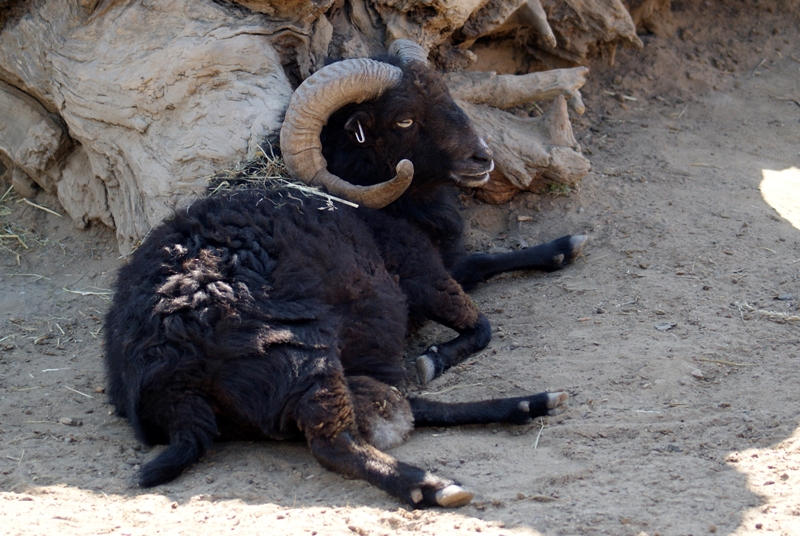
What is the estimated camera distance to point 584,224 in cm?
691

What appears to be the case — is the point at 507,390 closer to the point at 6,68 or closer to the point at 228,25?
the point at 228,25

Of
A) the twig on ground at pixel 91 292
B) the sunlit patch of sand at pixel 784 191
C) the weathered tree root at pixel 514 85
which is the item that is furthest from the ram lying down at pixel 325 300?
the sunlit patch of sand at pixel 784 191

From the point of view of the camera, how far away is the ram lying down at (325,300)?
4.01 metres

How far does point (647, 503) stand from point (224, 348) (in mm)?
2163

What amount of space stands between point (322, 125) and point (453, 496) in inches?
110

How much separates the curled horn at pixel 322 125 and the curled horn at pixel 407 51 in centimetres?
46

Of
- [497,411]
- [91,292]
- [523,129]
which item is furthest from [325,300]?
[523,129]

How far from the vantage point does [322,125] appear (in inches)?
210

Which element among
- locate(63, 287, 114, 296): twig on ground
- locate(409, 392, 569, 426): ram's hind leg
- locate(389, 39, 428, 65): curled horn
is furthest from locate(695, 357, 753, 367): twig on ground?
locate(63, 287, 114, 296): twig on ground

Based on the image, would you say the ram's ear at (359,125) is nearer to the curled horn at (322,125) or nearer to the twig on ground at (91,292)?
Result: the curled horn at (322,125)

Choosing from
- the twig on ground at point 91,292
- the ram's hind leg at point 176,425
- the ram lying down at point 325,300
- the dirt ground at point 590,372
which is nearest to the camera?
the dirt ground at point 590,372

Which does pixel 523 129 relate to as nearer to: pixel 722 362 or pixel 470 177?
pixel 470 177

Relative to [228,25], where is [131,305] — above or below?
below

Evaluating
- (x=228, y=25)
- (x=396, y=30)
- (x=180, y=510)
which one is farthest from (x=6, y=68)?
(x=180, y=510)
